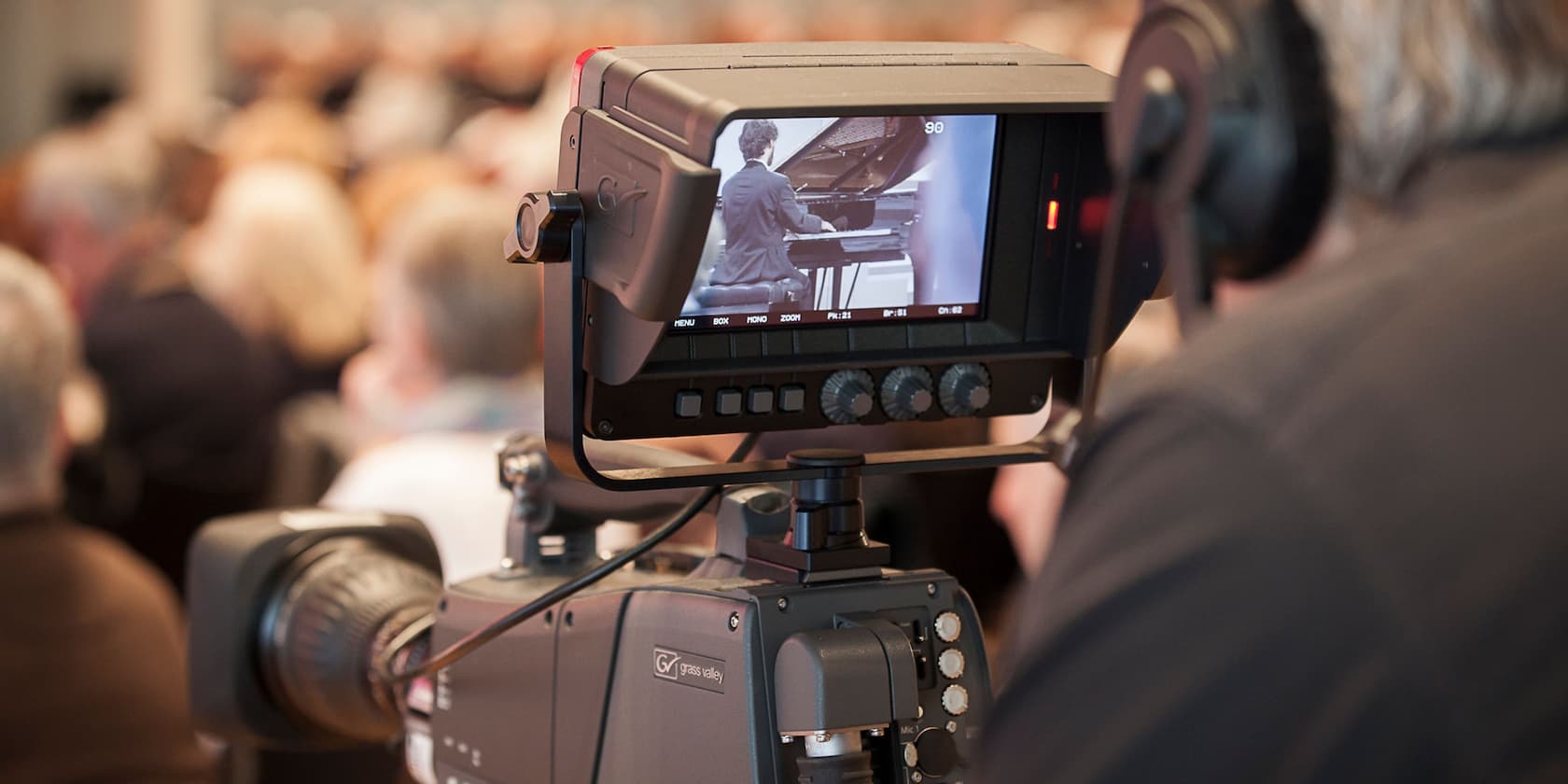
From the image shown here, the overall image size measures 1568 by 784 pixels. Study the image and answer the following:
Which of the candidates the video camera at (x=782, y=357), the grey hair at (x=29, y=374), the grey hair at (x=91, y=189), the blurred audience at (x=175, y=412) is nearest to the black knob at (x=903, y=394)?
the video camera at (x=782, y=357)

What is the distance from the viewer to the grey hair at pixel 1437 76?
0.77 meters

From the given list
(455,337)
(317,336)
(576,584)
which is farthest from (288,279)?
(576,584)

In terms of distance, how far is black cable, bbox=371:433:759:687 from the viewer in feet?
3.89

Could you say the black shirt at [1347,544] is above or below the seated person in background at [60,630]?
above

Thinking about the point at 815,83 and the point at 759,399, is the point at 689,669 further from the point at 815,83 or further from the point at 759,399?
the point at 815,83

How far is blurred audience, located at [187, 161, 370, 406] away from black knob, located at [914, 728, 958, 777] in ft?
10.7

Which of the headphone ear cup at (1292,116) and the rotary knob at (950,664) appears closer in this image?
the headphone ear cup at (1292,116)

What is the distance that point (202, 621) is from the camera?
59.2 inches

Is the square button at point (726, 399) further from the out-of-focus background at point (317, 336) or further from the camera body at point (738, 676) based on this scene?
the out-of-focus background at point (317, 336)

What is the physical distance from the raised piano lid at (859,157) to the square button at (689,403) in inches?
5.8

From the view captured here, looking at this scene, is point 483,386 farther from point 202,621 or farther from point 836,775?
point 836,775

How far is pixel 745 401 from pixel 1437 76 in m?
0.51

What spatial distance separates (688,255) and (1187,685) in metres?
0.43

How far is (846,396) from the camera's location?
1159 millimetres
